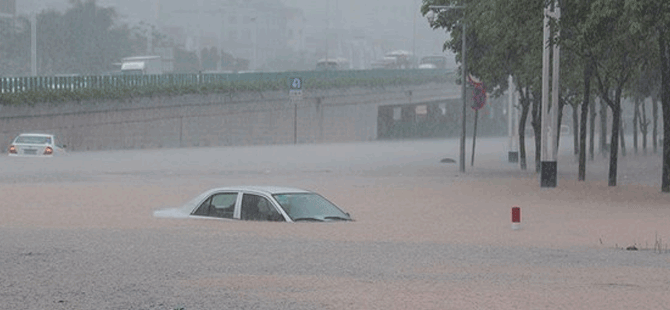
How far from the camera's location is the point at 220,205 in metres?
26.9

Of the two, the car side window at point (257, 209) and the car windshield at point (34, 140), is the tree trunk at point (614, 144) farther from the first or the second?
the car windshield at point (34, 140)

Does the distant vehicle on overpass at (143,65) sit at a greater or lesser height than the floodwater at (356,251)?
greater

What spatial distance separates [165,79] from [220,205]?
61158 mm

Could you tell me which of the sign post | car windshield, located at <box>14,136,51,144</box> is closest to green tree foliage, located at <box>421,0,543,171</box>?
car windshield, located at <box>14,136,51,144</box>

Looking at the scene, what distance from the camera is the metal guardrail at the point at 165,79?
246 ft

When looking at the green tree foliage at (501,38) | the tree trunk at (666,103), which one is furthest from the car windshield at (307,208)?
the green tree foliage at (501,38)

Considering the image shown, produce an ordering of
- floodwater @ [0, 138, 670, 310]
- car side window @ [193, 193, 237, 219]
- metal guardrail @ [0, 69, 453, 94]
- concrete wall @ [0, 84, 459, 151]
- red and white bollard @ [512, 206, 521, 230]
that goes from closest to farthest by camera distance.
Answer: floodwater @ [0, 138, 670, 310]
car side window @ [193, 193, 237, 219]
red and white bollard @ [512, 206, 521, 230]
metal guardrail @ [0, 69, 453, 94]
concrete wall @ [0, 84, 459, 151]

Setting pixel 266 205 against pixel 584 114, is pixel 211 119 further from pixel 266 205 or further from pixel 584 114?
pixel 266 205

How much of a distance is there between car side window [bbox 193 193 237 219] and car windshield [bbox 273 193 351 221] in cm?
85

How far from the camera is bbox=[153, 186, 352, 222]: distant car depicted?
26.3 metres

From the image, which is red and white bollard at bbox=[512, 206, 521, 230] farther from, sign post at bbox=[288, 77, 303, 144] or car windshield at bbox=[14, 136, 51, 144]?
sign post at bbox=[288, 77, 303, 144]

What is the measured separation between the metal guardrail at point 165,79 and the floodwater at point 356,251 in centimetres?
2746

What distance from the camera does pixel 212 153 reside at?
82438mm

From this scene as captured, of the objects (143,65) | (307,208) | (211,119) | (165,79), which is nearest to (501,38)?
(307,208)
